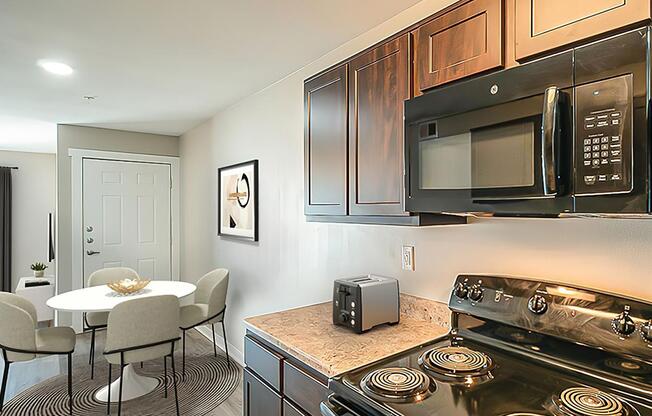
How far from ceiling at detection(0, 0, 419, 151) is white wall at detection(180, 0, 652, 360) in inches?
8.1

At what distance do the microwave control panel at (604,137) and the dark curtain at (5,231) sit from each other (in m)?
7.51

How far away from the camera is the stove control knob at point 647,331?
3.49 feet

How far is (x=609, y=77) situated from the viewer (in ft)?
3.08

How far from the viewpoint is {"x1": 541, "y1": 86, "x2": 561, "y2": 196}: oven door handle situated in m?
1.00

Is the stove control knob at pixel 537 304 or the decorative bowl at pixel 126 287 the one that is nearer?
the stove control knob at pixel 537 304

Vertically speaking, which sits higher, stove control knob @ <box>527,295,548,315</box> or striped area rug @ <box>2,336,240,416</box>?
stove control knob @ <box>527,295,548,315</box>

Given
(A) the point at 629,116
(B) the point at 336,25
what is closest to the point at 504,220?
(A) the point at 629,116

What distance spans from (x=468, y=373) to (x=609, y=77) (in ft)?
3.05

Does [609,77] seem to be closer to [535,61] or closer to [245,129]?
[535,61]

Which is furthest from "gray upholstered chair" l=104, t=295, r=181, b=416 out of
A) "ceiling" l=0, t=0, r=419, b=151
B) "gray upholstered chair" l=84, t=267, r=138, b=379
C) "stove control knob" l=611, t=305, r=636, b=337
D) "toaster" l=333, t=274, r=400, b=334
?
"stove control knob" l=611, t=305, r=636, b=337

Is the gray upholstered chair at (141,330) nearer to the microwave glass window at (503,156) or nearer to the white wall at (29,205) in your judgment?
the microwave glass window at (503,156)

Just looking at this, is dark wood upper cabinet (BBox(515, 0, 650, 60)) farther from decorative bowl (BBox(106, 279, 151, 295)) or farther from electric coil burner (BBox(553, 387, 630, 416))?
decorative bowl (BBox(106, 279, 151, 295))

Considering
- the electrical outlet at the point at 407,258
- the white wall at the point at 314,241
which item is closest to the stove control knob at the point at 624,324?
the white wall at the point at 314,241

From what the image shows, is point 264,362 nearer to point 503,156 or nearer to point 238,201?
point 503,156
